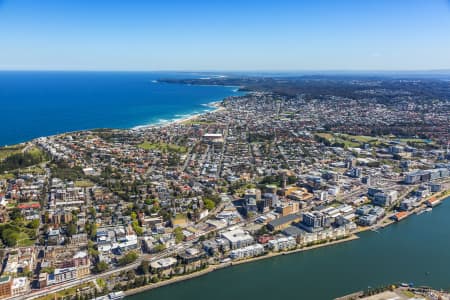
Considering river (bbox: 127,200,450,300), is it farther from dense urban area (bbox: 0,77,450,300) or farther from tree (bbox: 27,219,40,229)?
tree (bbox: 27,219,40,229)

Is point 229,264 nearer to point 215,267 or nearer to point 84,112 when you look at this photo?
point 215,267

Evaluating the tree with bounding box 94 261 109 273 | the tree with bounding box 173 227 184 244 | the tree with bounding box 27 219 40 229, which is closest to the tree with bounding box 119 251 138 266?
the tree with bounding box 94 261 109 273

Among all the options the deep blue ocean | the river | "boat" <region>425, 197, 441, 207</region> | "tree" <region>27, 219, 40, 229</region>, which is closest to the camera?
the river

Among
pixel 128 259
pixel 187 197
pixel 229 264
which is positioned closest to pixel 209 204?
pixel 187 197

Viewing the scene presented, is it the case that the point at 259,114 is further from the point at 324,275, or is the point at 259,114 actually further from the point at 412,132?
the point at 324,275

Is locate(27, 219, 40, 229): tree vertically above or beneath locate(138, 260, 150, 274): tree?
above

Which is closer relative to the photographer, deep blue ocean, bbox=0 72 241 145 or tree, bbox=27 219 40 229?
tree, bbox=27 219 40 229

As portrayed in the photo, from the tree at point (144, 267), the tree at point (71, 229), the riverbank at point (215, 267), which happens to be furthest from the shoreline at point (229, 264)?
the tree at point (71, 229)
